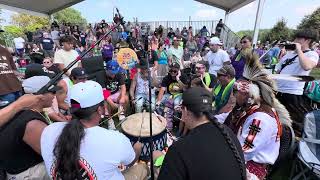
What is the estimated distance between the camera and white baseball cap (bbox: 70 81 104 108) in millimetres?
1830

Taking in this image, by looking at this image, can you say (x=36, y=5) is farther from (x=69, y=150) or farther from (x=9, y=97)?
(x=69, y=150)

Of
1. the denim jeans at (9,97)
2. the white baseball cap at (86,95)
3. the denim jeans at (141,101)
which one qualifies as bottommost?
the denim jeans at (141,101)

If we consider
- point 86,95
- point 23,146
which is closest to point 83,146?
point 86,95

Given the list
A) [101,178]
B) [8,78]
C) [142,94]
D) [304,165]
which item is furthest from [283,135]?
[8,78]

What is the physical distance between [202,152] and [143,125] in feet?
6.13

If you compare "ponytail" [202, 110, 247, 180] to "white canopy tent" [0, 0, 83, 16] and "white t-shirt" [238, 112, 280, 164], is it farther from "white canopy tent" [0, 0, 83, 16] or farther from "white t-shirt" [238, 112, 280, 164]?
"white canopy tent" [0, 0, 83, 16]

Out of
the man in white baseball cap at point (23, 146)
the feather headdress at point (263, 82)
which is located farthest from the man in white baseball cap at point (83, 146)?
the feather headdress at point (263, 82)

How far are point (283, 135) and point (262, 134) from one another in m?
0.51

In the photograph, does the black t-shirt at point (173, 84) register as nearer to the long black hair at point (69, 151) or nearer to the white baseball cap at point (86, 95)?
the white baseball cap at point (86, 95)

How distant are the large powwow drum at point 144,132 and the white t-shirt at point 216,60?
2.83 meters

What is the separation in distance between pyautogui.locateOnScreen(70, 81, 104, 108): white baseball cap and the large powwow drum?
1291mm

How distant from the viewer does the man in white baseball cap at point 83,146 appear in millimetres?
1653

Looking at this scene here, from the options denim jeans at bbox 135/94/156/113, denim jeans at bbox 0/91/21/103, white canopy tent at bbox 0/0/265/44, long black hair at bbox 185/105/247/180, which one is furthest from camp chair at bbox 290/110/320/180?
white canopy tent at bbox 0/0/265/44

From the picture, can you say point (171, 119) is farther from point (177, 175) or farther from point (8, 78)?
point (177, 175)
